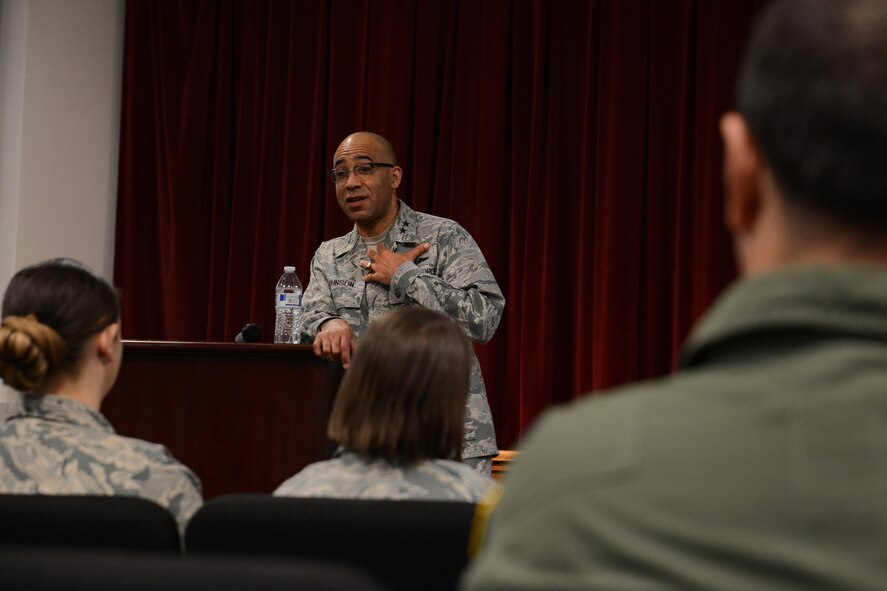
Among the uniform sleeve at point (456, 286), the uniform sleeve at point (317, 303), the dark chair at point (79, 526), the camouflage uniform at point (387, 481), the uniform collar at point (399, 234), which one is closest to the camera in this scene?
the dark chair at point (79, 526)

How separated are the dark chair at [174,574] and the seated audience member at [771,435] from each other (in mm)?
218

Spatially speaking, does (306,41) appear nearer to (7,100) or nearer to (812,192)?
(7,100)

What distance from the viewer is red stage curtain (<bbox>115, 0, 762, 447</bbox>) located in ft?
16.0

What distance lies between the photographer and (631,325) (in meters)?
4.88

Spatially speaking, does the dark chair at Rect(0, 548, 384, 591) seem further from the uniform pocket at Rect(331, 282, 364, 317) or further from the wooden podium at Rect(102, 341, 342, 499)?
the uniform pocket at Rect(331, 282, 364, 317)

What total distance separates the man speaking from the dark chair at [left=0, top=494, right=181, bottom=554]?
193cm

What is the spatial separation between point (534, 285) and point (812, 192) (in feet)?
Answer: 14.5

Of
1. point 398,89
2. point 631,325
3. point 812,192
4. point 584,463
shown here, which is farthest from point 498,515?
point 398,89

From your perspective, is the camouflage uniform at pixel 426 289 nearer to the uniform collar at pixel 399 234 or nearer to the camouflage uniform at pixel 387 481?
the uniform collar at pixel 399 234

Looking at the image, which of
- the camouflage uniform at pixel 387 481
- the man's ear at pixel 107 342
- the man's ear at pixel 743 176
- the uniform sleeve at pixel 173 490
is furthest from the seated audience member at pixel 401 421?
the man's ear at pixel 743 176

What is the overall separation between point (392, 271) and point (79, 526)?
217cm

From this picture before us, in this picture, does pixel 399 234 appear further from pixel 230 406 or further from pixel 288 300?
pixel 230 406

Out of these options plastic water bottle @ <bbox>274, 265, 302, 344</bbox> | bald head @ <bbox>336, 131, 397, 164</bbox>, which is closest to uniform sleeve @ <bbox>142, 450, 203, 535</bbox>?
bald head @ <bbox>336, 131, 397, 164</bbox>

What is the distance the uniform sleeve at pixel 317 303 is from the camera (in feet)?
11.3
